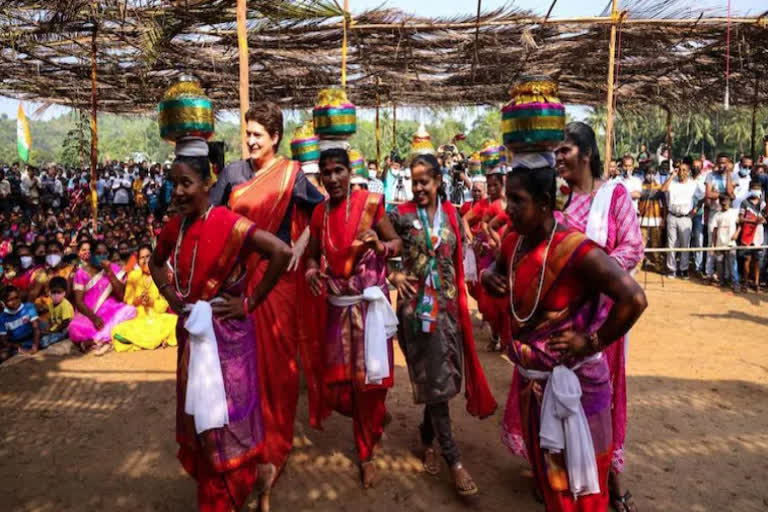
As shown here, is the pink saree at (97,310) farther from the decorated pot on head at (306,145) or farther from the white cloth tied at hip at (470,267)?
the white cloth tied at hip at (470,267)

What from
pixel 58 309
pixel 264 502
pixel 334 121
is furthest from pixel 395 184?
pixel 264 502

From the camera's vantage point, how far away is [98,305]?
671 centimetres

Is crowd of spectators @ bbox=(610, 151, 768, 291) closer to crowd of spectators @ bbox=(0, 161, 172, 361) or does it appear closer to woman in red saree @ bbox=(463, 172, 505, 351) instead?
woman in red saree @ bbox=(463, 172, 505, 351)

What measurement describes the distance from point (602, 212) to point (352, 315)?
60.6 inches

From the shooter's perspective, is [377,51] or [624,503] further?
[377,51]

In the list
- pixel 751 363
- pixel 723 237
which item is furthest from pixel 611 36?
pixel 751 363

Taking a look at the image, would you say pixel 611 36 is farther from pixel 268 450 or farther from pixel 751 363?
pixel 268 450

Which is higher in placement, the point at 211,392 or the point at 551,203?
the point at 551,203

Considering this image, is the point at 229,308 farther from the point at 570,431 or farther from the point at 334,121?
the point at 334,121

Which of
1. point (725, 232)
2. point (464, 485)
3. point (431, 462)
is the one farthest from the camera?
point (725, 232)

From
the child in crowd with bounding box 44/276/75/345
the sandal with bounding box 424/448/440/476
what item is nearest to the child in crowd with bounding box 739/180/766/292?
the sandal with bounding box 424/448/440/476

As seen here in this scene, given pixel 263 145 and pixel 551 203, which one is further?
pixel 263 145

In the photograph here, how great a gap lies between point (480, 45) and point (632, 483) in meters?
7.43

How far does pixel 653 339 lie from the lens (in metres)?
6.44
